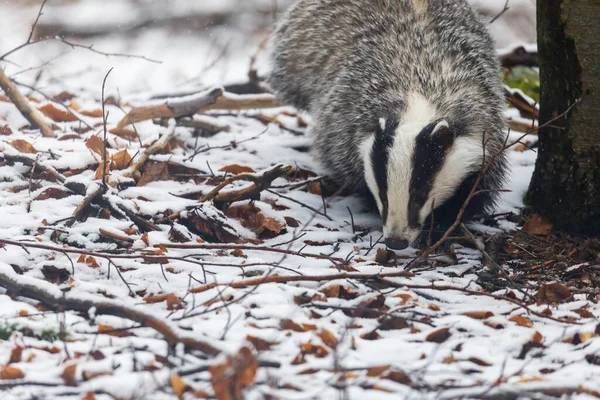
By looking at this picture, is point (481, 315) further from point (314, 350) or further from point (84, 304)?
point (84, 304)

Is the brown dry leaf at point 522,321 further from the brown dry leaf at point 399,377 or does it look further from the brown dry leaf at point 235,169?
the brown dry leaf at point 235,169

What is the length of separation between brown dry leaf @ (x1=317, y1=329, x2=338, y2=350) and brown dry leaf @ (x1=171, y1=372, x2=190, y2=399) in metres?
0.56

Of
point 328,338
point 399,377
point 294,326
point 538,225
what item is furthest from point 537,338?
point 538,225

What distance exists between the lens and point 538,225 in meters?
4.02

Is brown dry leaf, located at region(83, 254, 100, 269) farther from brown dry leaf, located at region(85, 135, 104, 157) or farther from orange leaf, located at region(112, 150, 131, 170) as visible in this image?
brown dry leaf, located at region(85, 135, 104, 157)

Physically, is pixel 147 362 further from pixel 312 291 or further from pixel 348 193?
pixel 348 193

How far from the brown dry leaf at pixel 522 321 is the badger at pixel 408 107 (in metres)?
0.87

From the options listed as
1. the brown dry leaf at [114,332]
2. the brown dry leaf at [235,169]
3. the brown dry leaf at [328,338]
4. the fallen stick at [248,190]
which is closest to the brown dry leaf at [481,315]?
the brown dry leaf at [328,338]

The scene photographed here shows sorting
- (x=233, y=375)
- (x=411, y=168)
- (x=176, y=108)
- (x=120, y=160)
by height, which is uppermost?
(x=176, y=108)

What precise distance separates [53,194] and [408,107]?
1.89m

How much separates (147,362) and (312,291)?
84 centimetres

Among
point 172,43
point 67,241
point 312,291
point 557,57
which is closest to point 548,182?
point 557,57

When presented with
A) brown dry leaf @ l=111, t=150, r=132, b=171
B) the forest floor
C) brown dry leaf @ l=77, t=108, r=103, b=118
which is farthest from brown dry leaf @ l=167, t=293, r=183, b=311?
brown dry leaf @ l=77, t=108, r=103, b=118

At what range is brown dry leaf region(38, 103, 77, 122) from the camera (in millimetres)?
5297
